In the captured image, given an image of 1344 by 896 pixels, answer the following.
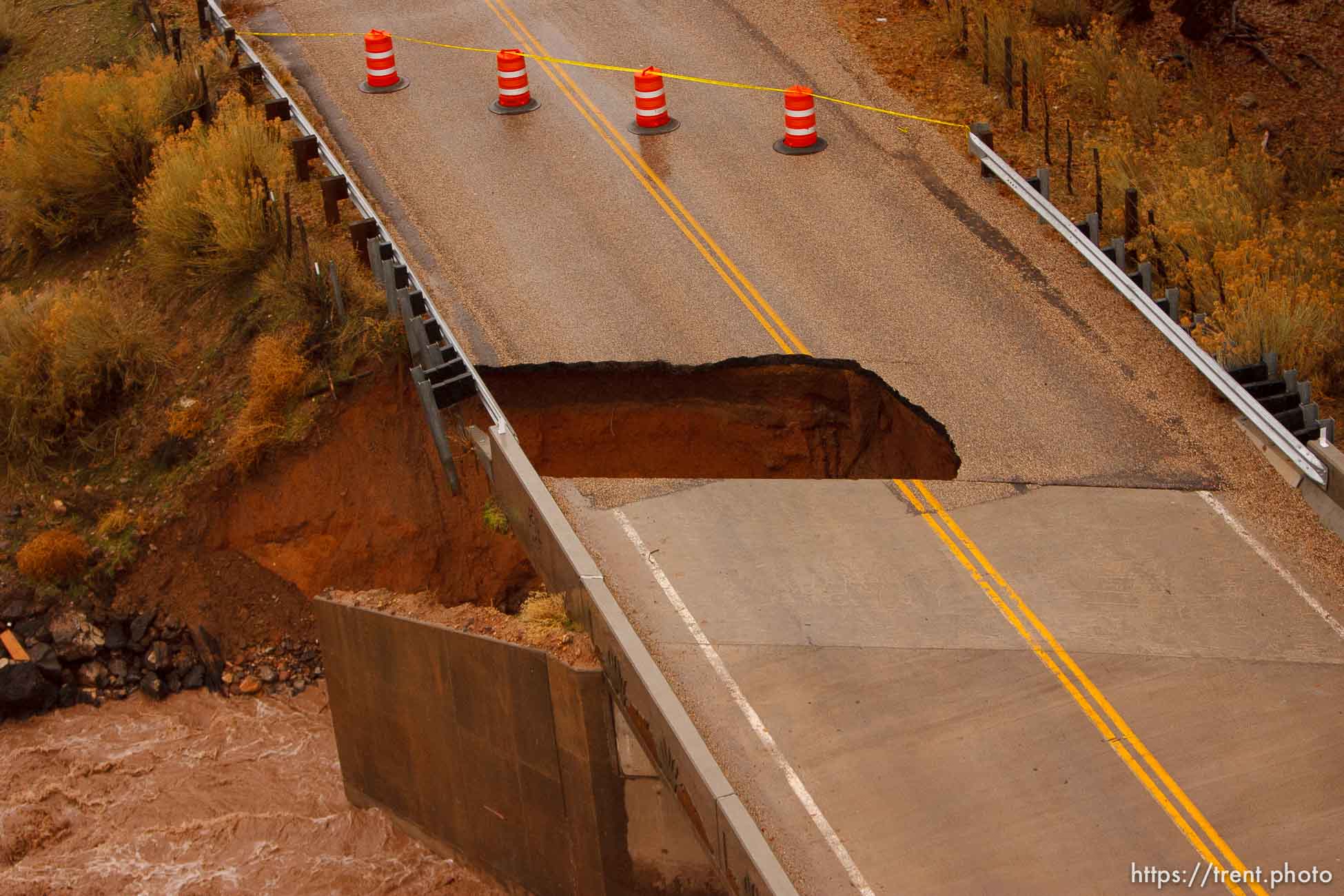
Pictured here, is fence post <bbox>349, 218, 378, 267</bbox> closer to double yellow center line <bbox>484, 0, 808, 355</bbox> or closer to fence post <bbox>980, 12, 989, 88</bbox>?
double yellow center line <bbox>484, 0, 808, 355</bbox>

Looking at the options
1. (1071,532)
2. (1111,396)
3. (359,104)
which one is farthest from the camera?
(359,104)

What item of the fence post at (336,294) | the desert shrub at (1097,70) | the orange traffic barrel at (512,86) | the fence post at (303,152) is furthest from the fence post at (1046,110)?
the fence post at (303,152)

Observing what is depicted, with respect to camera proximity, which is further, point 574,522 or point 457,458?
point 457,458

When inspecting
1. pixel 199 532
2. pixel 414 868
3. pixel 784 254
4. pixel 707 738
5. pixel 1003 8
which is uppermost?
pixel 1003 8

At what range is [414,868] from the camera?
50.9ft

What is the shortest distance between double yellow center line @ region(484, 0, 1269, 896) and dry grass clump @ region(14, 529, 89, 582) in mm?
7671

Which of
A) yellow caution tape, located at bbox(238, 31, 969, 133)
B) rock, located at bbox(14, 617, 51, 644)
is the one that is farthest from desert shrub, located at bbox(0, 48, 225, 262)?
rock, located at bbox(14, 617, 51, 644)

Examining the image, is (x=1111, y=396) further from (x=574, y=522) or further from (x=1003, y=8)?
(x=1003, y=8)

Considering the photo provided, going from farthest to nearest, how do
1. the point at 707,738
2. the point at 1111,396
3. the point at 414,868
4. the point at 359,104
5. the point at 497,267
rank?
1. the point at 359,104
2. the point at 497,267
3. the point at 414,868
4. the point at 1111,396
5. the point at 707,738

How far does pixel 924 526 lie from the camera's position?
12836mm

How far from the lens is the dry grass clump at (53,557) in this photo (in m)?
16.3

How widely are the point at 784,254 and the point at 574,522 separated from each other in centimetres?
531

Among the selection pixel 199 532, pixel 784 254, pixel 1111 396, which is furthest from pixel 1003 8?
pixel 199 532

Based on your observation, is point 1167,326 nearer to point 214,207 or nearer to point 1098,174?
point 1098,174
